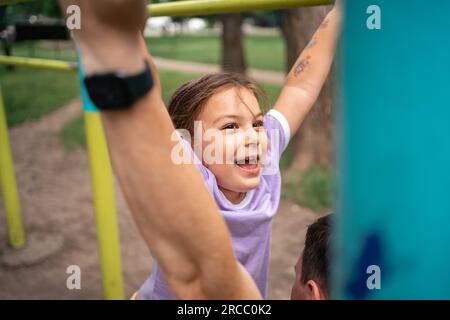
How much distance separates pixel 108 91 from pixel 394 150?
0.19 meters

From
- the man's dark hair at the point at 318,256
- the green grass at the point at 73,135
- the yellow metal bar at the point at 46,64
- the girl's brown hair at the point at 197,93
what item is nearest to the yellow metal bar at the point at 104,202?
the yellow metal bar at the point at 46,64

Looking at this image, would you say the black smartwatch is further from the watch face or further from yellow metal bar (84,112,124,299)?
yellow metal bar (84,112,124,299)

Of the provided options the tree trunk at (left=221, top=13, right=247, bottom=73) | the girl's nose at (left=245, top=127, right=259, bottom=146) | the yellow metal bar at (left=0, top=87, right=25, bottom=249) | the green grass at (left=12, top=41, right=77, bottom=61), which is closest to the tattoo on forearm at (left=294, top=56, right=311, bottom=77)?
the girl's nose at (left=245, top=127, right=259, bottom=146)

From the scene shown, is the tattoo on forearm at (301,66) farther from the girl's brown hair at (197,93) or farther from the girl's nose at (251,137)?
the girl's nose at (251,137)

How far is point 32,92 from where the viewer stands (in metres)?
6.07

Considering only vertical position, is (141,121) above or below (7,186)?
above

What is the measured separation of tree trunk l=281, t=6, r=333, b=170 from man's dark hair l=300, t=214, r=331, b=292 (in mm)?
2034

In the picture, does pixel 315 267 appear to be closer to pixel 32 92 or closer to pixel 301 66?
pixel 301 66

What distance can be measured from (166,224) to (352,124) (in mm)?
159

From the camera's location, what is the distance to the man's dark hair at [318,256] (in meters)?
0.71

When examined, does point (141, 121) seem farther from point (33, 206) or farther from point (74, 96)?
point (74, 96)

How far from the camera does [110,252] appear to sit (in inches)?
55.4

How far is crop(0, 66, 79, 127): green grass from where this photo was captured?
486cm
